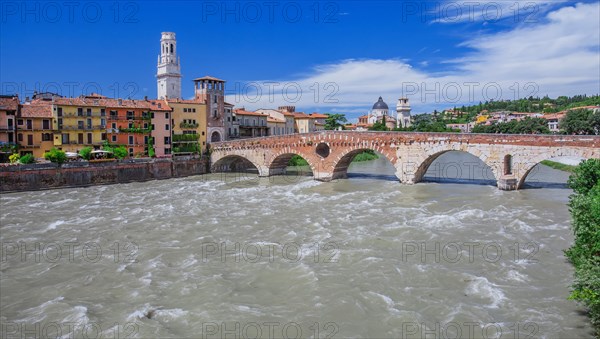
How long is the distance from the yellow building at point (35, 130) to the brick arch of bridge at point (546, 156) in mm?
40734

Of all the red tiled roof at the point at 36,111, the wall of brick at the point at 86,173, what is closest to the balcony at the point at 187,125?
the wall of brick at the point at 86,173

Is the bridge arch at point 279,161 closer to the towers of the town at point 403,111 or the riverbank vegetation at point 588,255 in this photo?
the riverbank vegetation at point 588,255

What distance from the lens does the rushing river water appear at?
38.3 ft

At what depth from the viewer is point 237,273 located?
50.5 feet

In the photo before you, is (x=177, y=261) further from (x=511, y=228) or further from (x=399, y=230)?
(x=511, y=228)

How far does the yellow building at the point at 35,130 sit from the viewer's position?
4219 centimetres

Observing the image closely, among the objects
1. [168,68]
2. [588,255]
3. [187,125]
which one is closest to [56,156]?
[187,125]

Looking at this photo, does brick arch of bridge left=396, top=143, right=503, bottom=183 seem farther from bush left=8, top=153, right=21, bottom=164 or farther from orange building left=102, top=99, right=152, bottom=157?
bush left=8, top=153, right=21, bottom=164

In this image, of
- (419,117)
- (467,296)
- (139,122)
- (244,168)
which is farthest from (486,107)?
(467,296)

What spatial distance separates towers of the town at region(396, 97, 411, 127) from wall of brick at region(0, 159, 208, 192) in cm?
8253

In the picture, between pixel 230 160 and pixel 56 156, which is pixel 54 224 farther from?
pixel 230 160

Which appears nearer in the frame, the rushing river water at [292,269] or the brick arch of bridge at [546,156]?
the rushing river water at [292,269]

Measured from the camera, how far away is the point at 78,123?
45375 millimetres

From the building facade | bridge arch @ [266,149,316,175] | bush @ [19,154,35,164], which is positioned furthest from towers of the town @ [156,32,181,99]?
bush @ [19,154,35,164]
